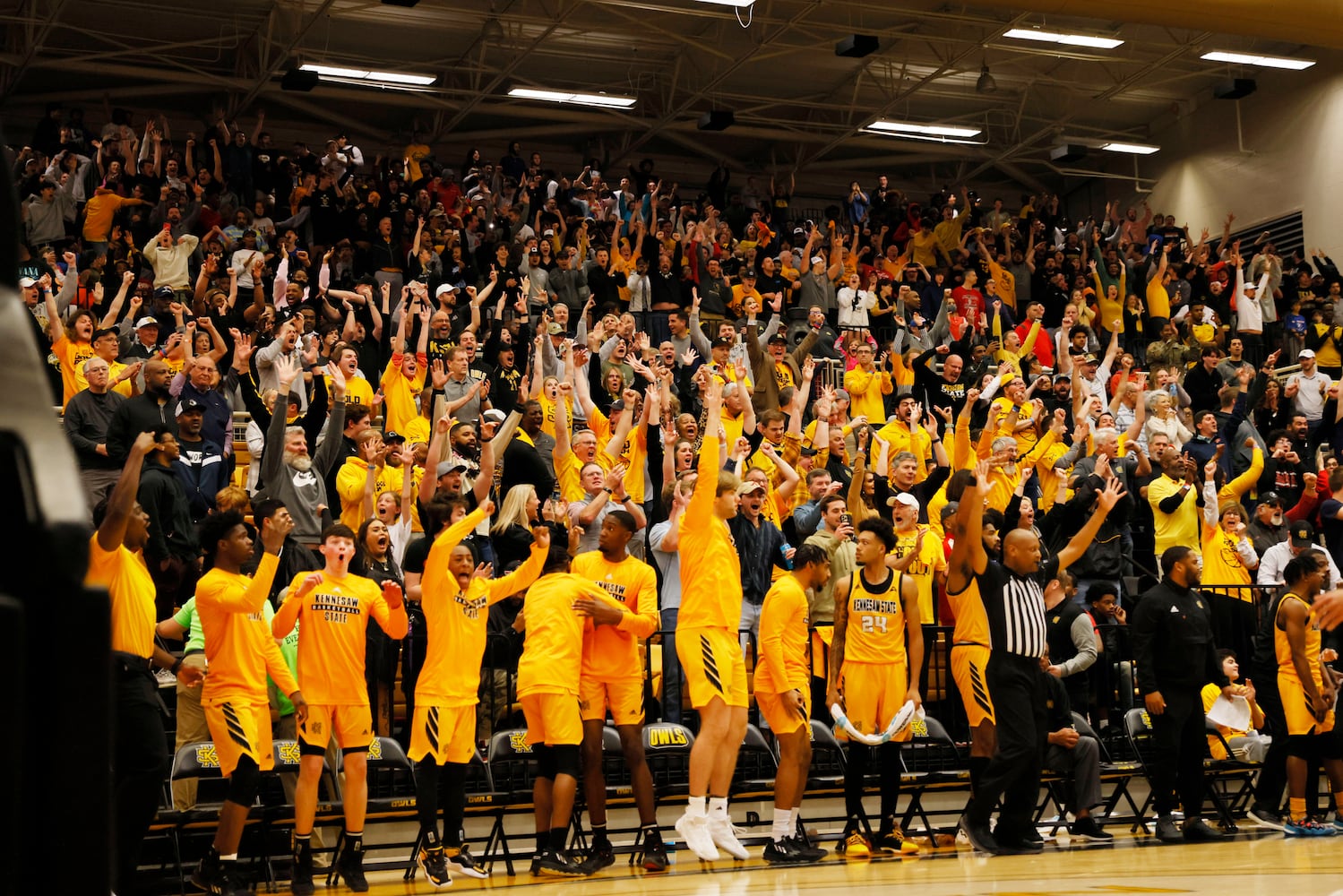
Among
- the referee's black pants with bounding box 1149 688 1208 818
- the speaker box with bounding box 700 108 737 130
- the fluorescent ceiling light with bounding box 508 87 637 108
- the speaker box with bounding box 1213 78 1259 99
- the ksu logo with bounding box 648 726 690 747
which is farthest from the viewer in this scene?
the speaker box with bounding box 1213 78 1259 99

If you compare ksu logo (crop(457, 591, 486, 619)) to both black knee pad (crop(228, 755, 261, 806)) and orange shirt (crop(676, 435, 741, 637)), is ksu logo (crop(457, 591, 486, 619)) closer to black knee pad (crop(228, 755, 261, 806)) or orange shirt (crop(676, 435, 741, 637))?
orange shirt (crop(676, 435, 741, 637))

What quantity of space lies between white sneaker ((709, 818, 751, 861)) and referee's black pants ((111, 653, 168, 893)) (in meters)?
3.37

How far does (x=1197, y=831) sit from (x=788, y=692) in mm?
3074

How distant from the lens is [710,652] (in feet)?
27.8

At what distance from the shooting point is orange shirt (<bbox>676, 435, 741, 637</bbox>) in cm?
850

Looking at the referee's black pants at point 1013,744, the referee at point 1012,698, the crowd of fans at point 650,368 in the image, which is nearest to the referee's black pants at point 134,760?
the crowd of fans at point 650,368

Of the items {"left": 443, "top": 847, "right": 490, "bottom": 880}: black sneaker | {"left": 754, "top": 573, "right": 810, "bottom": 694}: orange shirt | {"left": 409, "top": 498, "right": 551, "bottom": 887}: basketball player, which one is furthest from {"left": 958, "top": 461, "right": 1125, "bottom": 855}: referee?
{"left": 443, "top": 847, "right": 490, "bottom": 880}: black sneaker

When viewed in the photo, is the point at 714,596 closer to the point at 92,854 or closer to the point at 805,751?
the point at 805,751

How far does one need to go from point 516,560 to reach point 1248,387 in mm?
12071

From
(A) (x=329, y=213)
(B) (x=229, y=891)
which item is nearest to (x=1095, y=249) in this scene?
(A) (x=329, y=213)

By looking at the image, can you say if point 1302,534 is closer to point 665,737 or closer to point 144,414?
point 665,737

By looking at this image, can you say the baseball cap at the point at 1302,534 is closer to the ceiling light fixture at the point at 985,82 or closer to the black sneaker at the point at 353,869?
the black sneaker at the point at 353,869

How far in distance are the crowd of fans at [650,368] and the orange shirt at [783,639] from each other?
3.64 feet

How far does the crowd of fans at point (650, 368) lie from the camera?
35.7 feet
